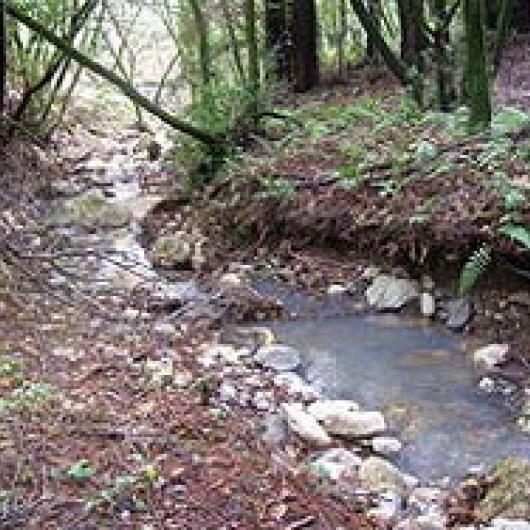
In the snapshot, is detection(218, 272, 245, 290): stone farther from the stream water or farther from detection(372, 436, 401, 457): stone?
detection(372, 436, 401, 457): stone

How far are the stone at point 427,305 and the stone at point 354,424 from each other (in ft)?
4.80

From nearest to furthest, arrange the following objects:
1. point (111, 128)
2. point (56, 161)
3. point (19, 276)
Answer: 1. point (19, 276)
2. point (56, 161)
3. point (111, 128)

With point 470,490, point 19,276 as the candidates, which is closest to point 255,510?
point 470,490

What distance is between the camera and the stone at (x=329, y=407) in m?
4.78

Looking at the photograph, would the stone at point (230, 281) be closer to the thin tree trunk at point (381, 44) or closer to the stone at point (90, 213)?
the stone at point (90, 213)

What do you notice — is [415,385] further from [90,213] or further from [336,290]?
[90,213]

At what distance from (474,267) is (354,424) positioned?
138cm

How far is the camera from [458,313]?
5961 mm

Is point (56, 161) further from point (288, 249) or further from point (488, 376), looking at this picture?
point (488, 376)

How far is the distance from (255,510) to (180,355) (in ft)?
6.74

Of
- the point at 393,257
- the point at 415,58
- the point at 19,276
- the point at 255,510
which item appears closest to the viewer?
the point at 255,510

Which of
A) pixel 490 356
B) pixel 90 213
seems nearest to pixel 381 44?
pixel 90 213

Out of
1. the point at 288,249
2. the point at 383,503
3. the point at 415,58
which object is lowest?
the point at 383,503

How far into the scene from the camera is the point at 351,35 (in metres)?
12.8
